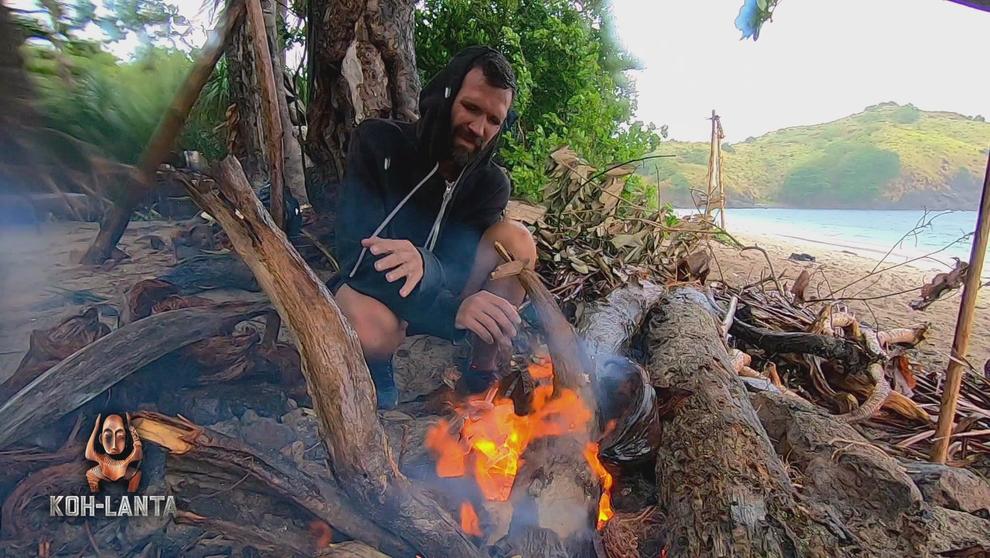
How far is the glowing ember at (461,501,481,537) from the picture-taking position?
1169mm

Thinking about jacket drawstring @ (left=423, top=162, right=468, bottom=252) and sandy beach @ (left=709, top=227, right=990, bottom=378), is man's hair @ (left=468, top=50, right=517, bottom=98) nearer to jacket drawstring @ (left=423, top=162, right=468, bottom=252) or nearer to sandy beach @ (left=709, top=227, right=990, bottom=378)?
jacket drawstring @ (left=423, top=162, right=468, bottom=252)

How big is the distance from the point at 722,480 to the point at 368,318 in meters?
1.13

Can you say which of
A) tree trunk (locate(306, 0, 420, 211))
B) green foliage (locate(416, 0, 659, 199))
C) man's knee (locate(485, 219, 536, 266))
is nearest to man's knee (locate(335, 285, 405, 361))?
man's knee (locate(485, 219, 536, 266))

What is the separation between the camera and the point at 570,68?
6113 millimetres

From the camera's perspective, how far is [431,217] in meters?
1.77

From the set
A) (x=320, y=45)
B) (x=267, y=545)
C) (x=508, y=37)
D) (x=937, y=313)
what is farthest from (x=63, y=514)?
(x=937, y=313)

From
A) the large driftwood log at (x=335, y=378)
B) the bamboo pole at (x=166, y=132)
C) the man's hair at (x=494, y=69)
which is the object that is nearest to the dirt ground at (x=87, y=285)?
the bamboo pole at (x=166, y=132)

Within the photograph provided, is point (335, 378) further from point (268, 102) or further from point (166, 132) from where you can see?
point (268, 102)

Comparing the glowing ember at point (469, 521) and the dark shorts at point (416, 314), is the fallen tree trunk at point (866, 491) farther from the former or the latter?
the dark shorts at point (416, 314)

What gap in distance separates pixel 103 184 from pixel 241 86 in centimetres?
332

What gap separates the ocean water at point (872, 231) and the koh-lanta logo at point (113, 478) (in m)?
8.97

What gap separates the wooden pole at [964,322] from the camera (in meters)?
1.30

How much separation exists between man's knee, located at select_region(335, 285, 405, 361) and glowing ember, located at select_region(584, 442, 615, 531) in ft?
2.60

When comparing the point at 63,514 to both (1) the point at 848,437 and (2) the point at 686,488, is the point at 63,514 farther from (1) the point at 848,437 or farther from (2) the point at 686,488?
(1) the point at 848,437
